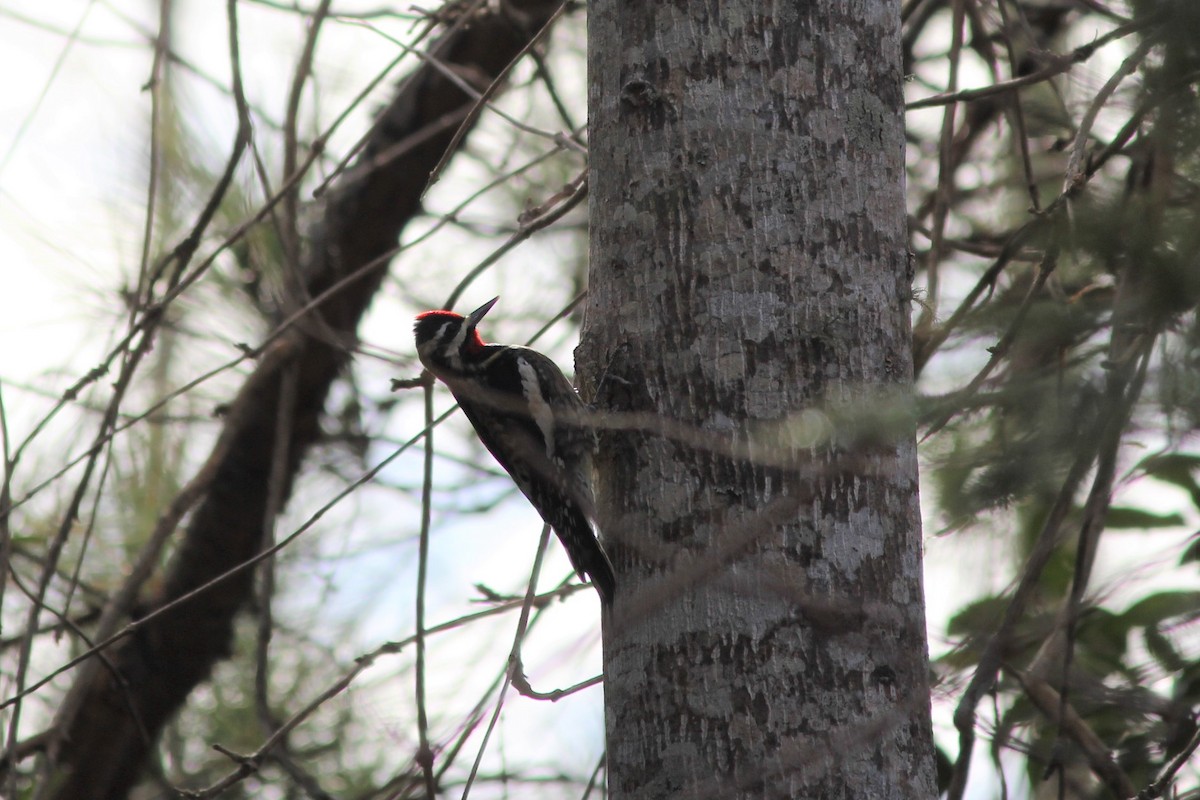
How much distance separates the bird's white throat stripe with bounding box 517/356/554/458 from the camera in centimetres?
388

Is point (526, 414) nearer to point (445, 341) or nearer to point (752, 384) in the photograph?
point (445, 341)

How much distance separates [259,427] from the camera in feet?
16.5

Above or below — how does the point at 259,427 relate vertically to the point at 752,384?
above

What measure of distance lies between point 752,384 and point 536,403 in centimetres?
158

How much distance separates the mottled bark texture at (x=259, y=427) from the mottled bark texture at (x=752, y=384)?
233 centimetres

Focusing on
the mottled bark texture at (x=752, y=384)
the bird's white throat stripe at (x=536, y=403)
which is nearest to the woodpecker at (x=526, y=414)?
the bird's white throat stripe at (x=536, y=403)

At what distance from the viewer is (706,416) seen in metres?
2.47

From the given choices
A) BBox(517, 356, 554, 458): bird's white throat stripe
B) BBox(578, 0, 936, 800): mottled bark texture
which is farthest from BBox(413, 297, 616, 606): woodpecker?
BBox(578, 0, 936, 800): mottled bark texture

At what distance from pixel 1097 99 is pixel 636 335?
1.10m

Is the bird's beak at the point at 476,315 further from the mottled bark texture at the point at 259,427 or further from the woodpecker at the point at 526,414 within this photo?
the mottled bark texture at the point at 259,427

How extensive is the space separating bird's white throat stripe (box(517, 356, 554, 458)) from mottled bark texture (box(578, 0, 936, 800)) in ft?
3.41

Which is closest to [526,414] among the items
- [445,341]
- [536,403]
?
[536,403]

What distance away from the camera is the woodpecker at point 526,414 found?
363 cm

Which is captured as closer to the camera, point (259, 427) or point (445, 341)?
point (445, 341)
